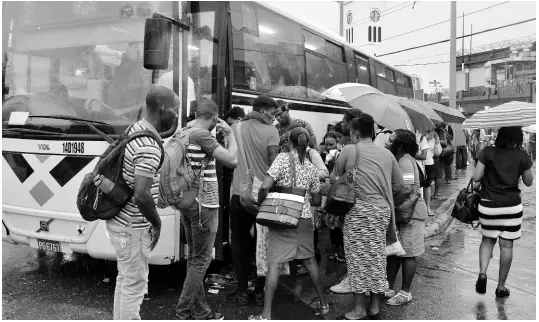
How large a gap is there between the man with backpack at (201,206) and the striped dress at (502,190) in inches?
107

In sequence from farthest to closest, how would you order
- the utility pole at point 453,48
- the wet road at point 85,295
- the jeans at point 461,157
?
the jeans at point 461,157
the utility pole at point 453,48
the wet road at point 85,295

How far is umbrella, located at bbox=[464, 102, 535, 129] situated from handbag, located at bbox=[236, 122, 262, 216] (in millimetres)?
2478

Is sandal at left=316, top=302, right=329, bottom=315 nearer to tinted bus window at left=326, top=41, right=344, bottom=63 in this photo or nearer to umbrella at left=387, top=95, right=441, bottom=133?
umbrella at left=387, top=95, right=441, bottom=133

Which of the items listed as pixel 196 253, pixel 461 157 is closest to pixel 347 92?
pixel 196 253

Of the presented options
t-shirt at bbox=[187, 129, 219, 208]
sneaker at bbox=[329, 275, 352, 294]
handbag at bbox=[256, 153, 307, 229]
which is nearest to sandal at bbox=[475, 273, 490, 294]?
sneaker at bbox=[329, 275, 352, 294]

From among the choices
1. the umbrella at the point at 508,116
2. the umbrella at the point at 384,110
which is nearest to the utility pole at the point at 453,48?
the umbrella at the point at 384,110

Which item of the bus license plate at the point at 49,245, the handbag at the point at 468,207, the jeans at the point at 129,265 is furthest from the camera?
the handbag at the point at 468,207

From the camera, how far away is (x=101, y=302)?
494 centimetres

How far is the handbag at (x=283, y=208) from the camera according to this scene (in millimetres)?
4410

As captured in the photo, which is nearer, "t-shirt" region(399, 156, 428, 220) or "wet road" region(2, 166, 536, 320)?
"wet road" region(2, 166, 536, 320)

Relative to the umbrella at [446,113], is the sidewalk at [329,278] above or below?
below

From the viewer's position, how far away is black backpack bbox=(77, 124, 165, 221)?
3312 mm

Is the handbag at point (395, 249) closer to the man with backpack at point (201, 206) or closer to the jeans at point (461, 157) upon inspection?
the man with backpack at point (201, 206)

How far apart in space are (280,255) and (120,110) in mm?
2080
